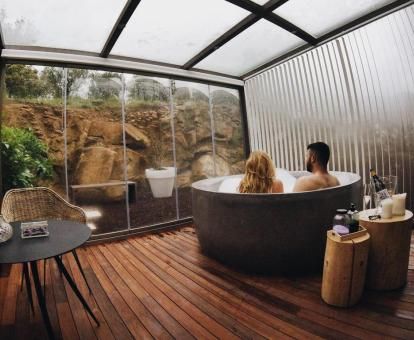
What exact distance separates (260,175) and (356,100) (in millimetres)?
2276

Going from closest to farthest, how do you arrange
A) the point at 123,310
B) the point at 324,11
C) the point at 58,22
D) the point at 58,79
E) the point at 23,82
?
the point at 123,310, the point at 58,22, the point at 324,11, the point at 23,82, the point at 58,79

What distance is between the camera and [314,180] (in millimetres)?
2447

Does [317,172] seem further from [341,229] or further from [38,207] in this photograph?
[38,207]

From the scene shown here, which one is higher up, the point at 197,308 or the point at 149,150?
the point at 149,150

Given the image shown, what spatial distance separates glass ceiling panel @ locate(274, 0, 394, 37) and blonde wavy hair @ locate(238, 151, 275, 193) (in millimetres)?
1903

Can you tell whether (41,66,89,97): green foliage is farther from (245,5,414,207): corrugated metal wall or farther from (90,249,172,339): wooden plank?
(245,5,414,207): corrugated metal wall

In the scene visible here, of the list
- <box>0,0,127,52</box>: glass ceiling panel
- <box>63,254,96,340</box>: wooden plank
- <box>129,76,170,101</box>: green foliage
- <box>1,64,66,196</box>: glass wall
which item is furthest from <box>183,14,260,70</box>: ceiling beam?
<box>63,254,96,340</box>: wooden plank

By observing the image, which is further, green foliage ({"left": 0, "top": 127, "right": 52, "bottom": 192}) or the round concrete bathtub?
green foliage ({"left": 0, "top": 127, "right": 52, "bottom": 192})

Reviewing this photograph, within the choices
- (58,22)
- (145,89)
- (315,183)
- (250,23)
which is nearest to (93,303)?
(315,183)

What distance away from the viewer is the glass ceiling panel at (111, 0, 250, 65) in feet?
9.39

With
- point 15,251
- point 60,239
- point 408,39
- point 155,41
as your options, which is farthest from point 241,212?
point 408,39

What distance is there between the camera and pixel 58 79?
5340 mm

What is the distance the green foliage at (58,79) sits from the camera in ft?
17.0

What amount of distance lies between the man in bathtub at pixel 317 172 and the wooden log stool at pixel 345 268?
0.63 m
